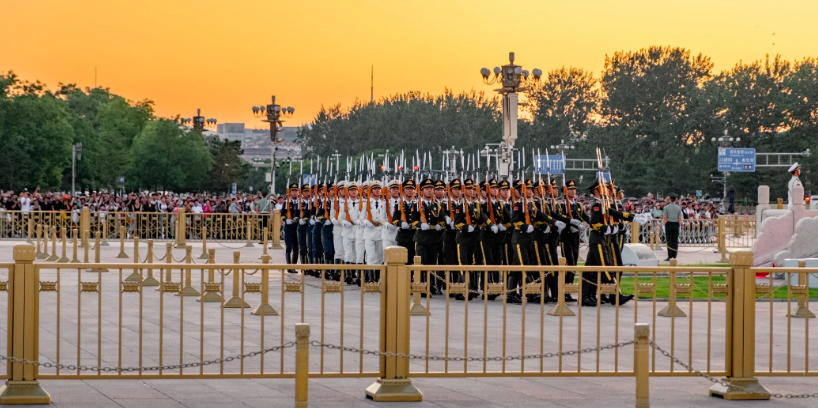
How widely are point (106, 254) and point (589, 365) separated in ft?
66.3

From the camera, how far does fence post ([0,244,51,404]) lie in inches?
327

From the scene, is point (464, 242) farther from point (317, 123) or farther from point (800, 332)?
point (317, 123)

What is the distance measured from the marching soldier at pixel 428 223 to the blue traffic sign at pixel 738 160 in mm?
47798

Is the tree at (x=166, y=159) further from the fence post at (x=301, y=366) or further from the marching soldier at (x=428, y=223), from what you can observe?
the fence post at (x=301, y=366)

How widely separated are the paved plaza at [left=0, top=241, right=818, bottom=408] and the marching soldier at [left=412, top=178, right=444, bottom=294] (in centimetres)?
96

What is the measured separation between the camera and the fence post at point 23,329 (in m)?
8.30

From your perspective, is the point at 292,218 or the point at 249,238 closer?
the point at 292,218

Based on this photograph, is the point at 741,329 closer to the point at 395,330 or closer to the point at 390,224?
the point at 395,330

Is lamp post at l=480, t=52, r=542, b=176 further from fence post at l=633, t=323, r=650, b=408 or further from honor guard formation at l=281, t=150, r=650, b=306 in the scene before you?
fence post at l=633, t=323, r=650, b=408

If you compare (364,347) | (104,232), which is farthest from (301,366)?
(104,232)

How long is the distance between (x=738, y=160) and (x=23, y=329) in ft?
195

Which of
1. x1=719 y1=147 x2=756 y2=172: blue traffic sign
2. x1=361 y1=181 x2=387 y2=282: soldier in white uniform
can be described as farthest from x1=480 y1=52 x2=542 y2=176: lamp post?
x1=719 y1=147 x2=756 y2=172: blue traffic sign

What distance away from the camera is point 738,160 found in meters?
63.8

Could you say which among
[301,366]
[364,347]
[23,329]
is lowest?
[364,347]
